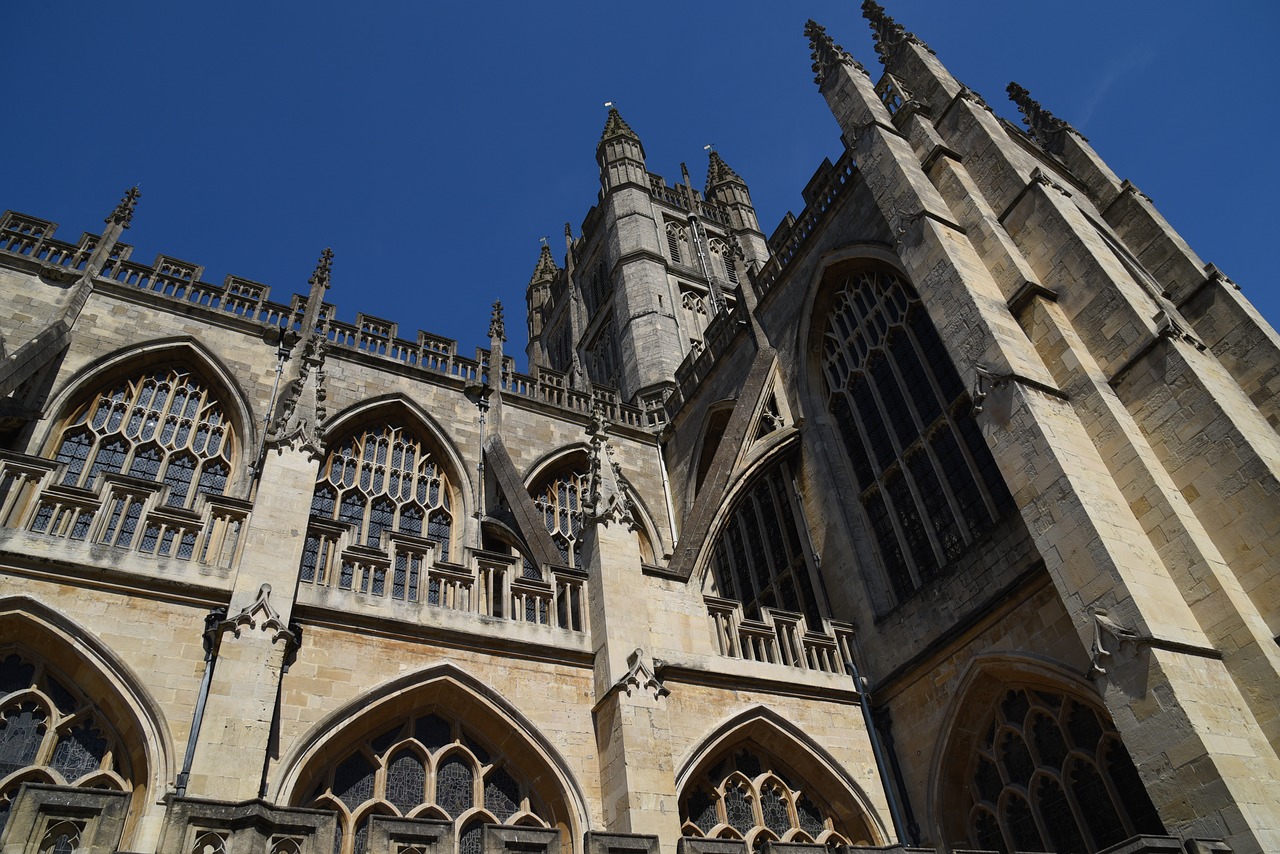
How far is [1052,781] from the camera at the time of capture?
8.39 m

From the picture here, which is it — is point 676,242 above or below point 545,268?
below

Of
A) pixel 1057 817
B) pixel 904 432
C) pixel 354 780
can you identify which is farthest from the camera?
pixel 904 432

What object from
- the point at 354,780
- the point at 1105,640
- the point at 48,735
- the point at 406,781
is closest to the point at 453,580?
the point at 406,781

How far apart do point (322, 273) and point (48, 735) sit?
1062 cm

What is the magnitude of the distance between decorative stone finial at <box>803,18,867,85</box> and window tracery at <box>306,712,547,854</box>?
12380 mm

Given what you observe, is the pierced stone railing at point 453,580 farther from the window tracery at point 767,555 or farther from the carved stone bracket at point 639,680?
the window tracery at point 767,555

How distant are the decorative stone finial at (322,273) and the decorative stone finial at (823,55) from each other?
9.58 m

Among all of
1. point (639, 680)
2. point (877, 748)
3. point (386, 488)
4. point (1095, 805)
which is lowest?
point (1095, 805)

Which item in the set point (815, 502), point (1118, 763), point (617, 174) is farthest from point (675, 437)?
point (617, 174)

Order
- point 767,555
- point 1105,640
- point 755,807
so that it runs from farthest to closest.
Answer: point 767,555 < point 755,807 < point 1105,640

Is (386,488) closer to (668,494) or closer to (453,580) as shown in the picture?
(453,580)

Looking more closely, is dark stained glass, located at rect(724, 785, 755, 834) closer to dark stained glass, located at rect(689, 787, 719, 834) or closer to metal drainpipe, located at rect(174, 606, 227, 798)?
dark stained glass, located at rect(689, 787, 719, 834)

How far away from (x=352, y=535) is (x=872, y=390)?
799 centimetres

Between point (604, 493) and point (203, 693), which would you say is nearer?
point (203, 693)
